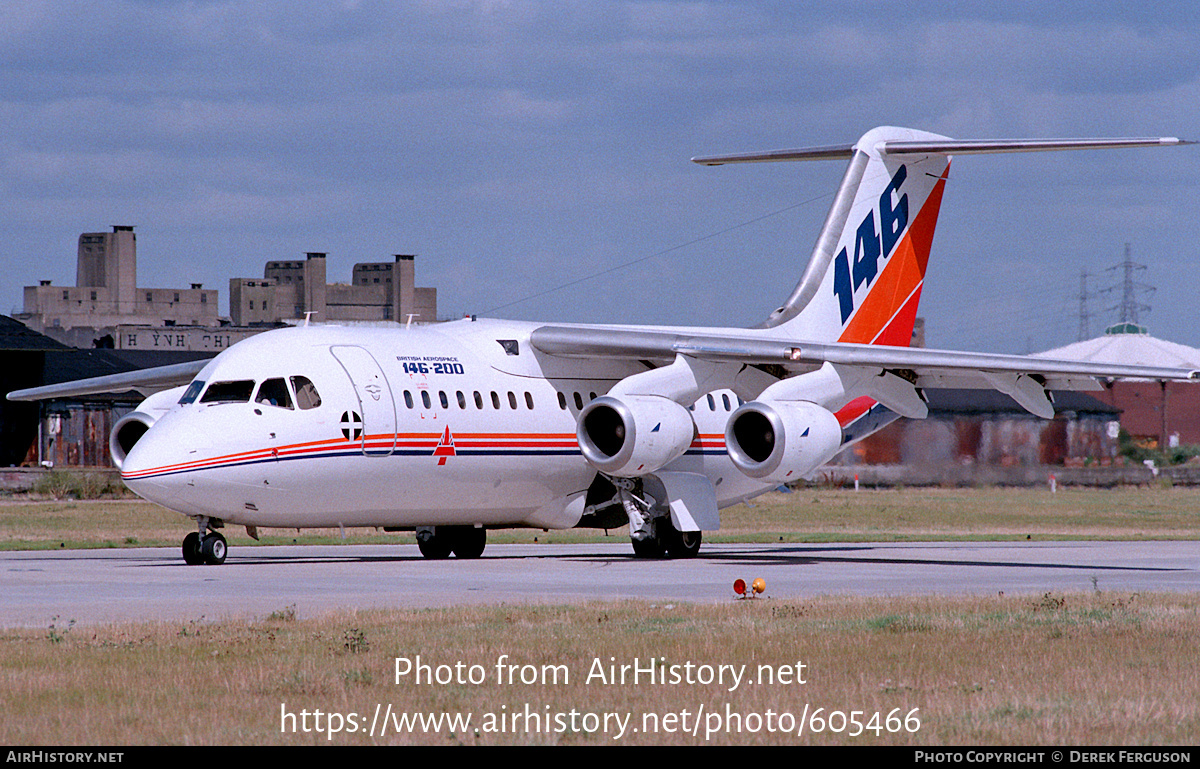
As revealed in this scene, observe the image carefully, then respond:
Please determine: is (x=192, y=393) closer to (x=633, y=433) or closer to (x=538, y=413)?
(x=538, y=413)

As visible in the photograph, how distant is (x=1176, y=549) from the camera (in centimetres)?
3086

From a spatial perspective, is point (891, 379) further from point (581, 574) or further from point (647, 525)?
point (581, 574)

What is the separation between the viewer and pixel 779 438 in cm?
2516

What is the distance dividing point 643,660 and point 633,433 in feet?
41.3

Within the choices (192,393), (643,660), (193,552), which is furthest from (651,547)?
(643,660)

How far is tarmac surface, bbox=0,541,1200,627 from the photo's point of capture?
59.4 feet

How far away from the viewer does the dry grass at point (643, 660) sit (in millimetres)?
10078

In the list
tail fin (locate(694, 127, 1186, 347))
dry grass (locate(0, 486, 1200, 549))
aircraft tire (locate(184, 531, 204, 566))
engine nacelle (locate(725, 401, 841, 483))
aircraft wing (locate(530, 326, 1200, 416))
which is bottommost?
dry grass (locate(0, 486, 1200, 549))

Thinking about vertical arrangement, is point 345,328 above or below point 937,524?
above

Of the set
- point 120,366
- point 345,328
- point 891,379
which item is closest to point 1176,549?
point 891,379

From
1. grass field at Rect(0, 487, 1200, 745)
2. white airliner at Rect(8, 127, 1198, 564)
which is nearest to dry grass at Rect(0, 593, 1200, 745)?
grass field at Rect(0, 487, 1200, 745)

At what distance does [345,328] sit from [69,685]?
14.8 meters

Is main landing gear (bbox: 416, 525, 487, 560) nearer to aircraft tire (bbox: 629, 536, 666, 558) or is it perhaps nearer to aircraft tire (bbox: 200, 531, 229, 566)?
aircraft tire (bbox: 629, 536, 666, 558)
